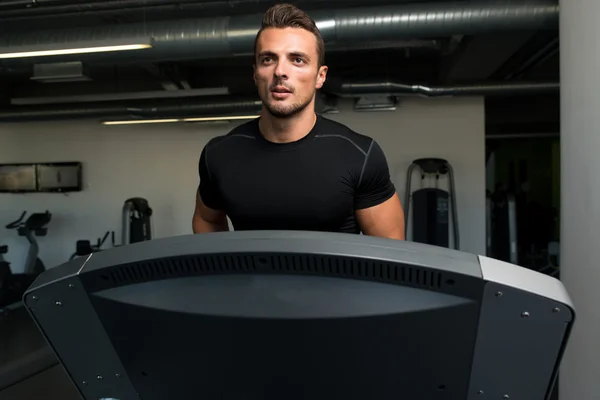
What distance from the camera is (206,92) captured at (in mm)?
4277

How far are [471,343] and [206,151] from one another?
0.69 meters

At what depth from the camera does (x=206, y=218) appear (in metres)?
1.03

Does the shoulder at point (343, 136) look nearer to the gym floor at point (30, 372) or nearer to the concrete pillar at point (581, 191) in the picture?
the concrete pillar at point (581, 191)

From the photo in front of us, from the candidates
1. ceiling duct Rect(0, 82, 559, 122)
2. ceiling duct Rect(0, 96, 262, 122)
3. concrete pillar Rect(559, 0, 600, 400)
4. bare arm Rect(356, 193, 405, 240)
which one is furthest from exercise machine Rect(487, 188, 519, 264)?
bare arm Rect(356, 193, 405, 240)

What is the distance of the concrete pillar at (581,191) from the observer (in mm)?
1486

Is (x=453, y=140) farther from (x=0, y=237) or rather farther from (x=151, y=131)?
(x=0, y=237)

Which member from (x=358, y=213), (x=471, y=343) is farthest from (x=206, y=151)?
(x=471, y=343)

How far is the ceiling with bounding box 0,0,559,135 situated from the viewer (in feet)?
9.91

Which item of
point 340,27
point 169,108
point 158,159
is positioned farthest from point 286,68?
point 158,159

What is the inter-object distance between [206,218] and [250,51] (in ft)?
7.73

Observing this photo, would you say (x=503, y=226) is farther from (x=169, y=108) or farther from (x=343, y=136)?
(x=343, y=136)

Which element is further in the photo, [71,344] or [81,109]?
[81,109]

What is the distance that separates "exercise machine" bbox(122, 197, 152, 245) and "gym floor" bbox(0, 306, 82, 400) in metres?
1.43

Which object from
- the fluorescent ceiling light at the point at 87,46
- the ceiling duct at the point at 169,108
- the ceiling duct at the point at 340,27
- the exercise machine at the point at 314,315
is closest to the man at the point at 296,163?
the exercise machine at the point at 314,315
